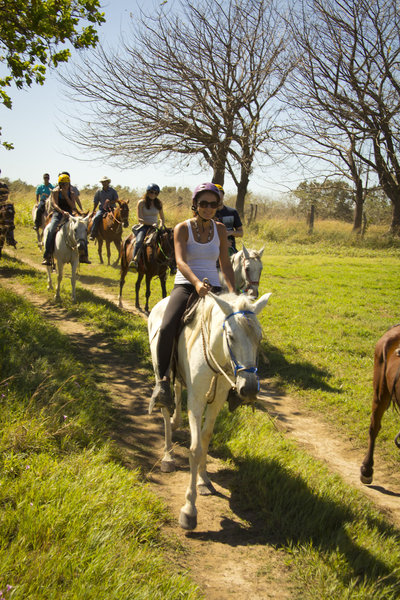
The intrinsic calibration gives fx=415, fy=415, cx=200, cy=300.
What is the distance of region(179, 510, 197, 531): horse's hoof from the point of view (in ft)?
10.8

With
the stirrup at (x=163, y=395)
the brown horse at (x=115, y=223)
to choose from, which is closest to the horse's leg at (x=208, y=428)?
the stirrup at (x=163, y=395)

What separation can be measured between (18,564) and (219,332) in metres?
1.88

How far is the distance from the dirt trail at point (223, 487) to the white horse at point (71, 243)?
11.7 ft

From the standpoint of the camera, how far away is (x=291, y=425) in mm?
5512

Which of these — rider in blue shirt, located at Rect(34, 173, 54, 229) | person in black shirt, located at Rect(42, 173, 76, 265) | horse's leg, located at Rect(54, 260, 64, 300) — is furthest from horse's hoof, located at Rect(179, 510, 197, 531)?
rider in blue shirt, located at Rect(34, 173, 54, 229)

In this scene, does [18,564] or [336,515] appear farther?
[336,515]

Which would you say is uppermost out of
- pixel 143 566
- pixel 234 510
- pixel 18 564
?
pixel 18 564

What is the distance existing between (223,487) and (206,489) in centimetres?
22

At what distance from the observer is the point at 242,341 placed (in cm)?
291

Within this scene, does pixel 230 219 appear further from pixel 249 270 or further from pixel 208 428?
pixel 208 428

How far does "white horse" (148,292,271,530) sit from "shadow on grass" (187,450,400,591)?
331 mm

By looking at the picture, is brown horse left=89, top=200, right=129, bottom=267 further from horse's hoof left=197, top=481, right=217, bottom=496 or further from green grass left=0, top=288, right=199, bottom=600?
horse's hoof left=197, top=481, right=217, bottom=496

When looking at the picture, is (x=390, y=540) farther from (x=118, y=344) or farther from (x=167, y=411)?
(x=118, y=344)

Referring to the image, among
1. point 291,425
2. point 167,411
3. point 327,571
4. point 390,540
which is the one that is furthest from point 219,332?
point 291,425
